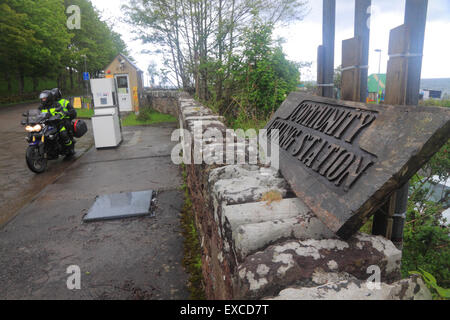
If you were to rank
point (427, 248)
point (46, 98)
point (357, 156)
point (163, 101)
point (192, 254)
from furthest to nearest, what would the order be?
point (163, 101)
point (46, 98)
point (192, 254)
point (427, 248)
point (357, 156)

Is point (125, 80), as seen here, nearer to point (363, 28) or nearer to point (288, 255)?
point (363, 28)

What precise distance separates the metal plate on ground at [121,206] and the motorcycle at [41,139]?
2.45 meters

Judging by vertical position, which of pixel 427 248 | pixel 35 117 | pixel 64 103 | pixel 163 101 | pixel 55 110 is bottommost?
pixel 427 248

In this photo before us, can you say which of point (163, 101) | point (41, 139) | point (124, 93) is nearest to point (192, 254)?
→ point (41, 139)

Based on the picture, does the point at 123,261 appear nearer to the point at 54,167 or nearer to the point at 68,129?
the point at 54,167

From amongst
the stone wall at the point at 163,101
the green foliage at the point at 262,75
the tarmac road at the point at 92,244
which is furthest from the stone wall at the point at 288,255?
the stone wall at the point at 163,101

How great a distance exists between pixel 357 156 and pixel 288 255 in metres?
0.62

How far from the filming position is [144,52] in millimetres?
12969

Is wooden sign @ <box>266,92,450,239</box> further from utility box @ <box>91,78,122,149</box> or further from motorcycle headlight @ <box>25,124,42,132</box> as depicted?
utility box @ <box>91,78,122,149</box>

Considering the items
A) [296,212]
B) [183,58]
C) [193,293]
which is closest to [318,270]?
[296,212]

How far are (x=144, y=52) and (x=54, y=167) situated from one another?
7.56 metres

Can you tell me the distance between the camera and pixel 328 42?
9.55 ft

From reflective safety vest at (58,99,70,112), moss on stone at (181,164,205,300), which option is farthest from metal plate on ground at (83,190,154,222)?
reflective safety vest at (58,99,70,112)

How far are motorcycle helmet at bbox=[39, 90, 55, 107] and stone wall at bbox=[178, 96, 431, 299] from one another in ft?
20.8
